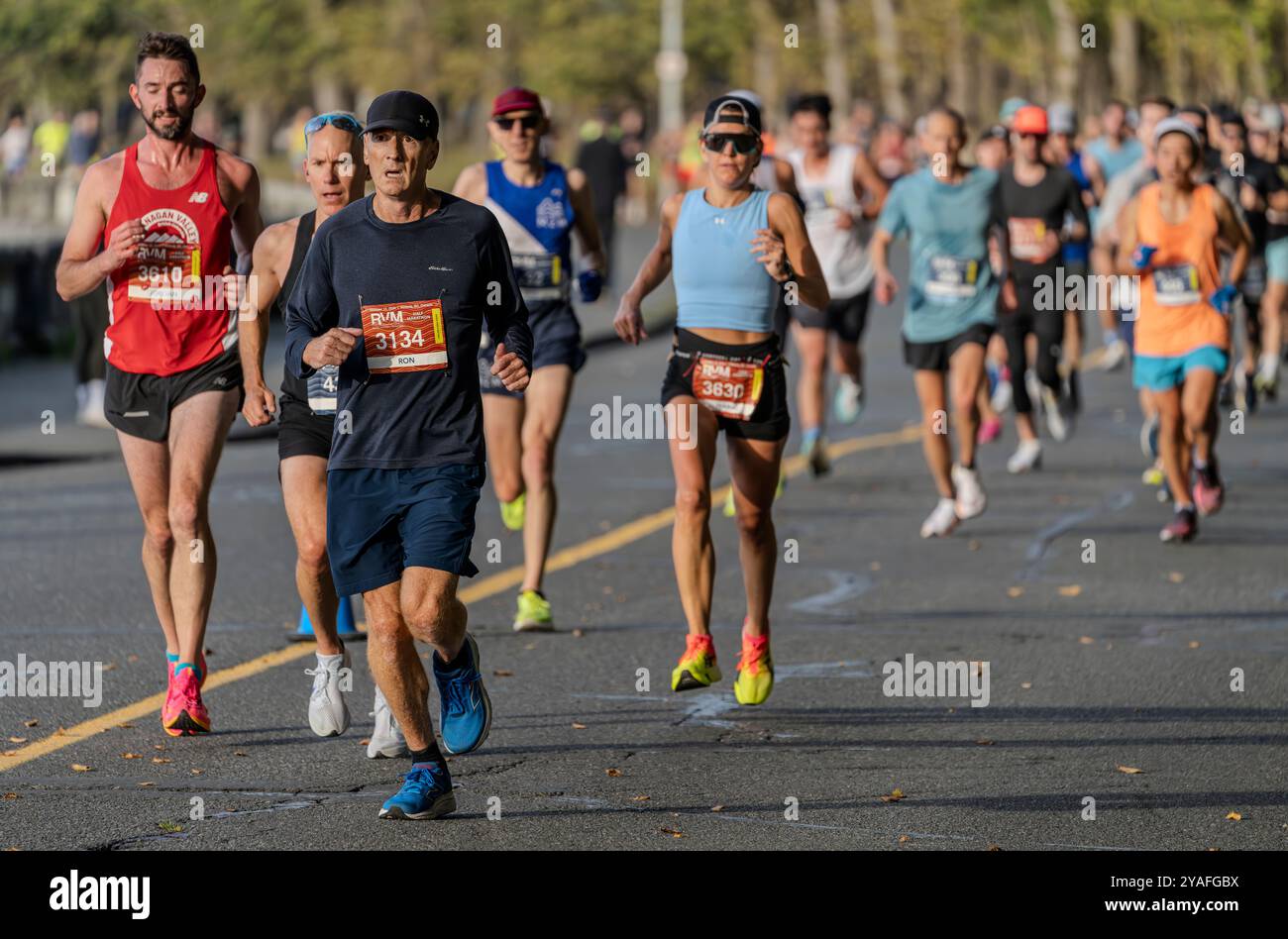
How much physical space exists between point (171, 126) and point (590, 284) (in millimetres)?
2317

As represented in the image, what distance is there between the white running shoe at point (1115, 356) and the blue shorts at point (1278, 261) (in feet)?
8.99

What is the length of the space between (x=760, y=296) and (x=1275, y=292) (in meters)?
11.2

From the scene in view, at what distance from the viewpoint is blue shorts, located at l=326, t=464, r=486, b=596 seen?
660 cm

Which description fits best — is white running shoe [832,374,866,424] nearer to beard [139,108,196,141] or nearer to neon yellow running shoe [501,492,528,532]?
A: neon yellow running shoe [501,492,528,532]

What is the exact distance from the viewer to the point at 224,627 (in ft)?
32.3

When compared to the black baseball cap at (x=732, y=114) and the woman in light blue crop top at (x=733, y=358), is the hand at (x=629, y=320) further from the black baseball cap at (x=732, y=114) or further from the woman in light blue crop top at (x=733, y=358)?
the black baseball cap at (x=732, y=114)

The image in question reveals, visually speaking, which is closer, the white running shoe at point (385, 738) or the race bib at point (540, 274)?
the white running shoe at point (385, 738)

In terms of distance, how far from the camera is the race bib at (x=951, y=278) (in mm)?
12766

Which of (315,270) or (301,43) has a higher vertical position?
(301,43)

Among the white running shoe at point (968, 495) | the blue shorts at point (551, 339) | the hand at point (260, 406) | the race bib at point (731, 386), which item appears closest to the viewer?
the hand at point (260, 406)

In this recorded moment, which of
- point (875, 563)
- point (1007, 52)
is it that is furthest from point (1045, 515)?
point (1007, 52)

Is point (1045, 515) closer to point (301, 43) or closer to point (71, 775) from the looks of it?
point (71, 775)

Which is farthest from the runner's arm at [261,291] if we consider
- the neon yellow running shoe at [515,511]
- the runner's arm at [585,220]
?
the neon yellow running shoe at [515,511]
